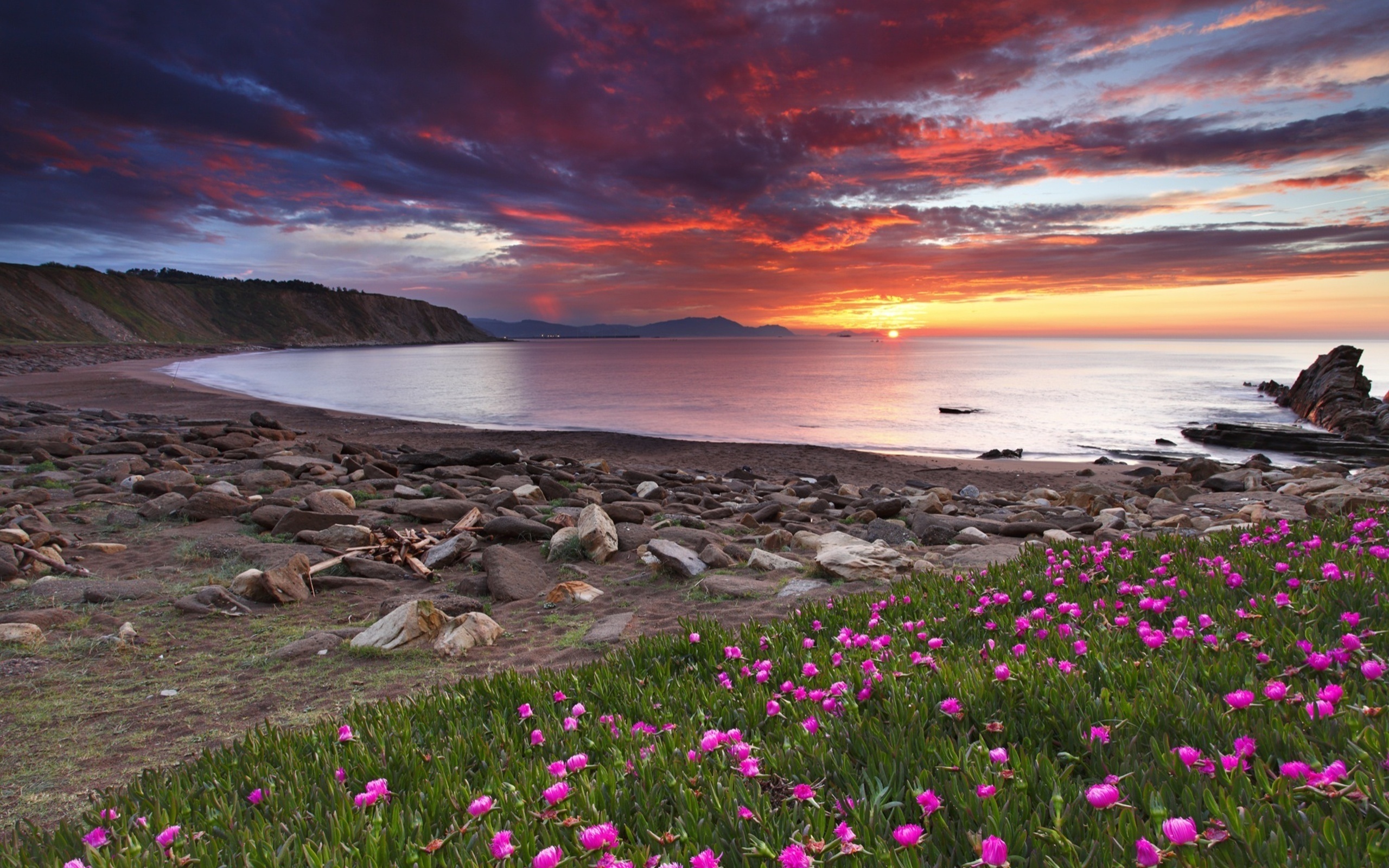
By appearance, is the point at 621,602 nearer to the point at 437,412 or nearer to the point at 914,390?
the point at 437,412

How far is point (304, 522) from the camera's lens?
10.5m

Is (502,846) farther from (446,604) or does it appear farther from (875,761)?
(446,604)

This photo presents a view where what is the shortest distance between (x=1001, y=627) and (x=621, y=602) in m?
4.57

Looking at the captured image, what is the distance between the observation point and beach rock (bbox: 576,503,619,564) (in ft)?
32.5

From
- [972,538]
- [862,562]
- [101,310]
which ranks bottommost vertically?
[972,538]

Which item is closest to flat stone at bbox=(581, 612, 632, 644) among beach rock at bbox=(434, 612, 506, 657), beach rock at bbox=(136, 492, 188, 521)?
→ beach rock at bbox=(434, 612, 506, 657)

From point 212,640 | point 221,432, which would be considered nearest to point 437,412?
point 221,432

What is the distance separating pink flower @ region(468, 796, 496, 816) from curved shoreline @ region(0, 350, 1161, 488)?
2226cm

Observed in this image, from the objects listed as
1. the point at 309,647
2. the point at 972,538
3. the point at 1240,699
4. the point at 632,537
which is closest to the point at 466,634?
the point at 309,647

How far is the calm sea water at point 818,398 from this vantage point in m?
37.8

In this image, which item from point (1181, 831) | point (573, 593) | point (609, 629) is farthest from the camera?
point (573, 593)

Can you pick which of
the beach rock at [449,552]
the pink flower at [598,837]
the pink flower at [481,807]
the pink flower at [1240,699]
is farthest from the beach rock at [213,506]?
the pink flower at [1240,699]

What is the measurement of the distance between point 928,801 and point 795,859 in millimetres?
574

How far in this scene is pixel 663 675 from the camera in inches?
169
